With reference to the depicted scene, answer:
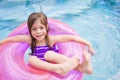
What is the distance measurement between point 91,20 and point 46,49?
397 millimetres

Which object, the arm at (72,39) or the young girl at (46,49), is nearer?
the young girl at (46,49)

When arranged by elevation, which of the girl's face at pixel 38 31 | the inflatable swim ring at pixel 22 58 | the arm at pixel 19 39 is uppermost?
the girl's face at pixel 38 31

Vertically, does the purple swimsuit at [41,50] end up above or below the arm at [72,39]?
below

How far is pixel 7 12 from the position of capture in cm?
174

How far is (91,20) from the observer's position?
64.8 inches

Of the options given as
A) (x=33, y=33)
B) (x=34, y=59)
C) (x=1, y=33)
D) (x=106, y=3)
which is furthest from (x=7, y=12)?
(x=106, y=3)

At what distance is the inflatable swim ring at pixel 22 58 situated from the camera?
4.15 feet

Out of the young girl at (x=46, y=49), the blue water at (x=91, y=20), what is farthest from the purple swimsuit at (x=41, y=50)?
the blue water at (x=91, y=20)

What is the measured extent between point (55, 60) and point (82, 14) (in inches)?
18.9

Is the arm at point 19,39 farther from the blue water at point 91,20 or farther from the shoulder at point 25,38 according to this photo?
the blue water at point 91,20

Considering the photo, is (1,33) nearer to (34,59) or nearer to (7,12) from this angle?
(7,12)

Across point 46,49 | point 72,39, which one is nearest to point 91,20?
point 72,39

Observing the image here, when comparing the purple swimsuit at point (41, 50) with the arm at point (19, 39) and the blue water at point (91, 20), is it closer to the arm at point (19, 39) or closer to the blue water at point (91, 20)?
the arm at point (19, 39)

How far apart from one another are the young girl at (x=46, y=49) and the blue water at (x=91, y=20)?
0.31 feet
